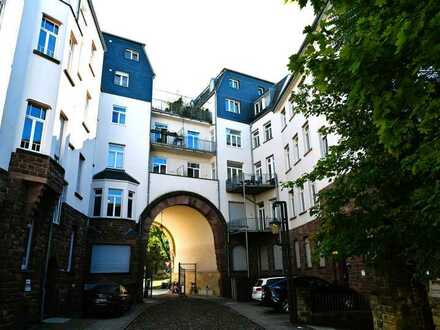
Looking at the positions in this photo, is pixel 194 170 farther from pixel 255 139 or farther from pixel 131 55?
pixel 131 55

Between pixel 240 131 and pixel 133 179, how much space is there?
37.2 feet

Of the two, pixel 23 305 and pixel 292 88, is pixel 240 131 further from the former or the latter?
pixel 23 305

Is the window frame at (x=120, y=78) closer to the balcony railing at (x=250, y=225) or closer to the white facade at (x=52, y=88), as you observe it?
the white facade at (x=52, y=88)

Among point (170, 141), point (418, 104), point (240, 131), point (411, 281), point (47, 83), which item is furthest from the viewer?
point (240, 131)

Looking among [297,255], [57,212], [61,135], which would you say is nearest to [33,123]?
[61,135]

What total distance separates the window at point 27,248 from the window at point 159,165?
48.6 ft

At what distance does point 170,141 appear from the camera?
28.3 meters

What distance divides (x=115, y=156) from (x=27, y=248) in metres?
12.8

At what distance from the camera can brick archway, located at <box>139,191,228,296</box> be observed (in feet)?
80.5

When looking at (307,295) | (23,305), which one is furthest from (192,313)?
(23,305)

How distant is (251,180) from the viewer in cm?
2803

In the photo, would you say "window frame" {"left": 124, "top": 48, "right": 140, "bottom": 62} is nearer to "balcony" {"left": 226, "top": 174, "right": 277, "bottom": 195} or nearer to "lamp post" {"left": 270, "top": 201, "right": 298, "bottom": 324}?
"balcony" {"left": 226, "top": 174, "right": 277, "bottom": 195}

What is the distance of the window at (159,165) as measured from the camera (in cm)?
2724

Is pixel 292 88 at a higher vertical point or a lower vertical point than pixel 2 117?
higher
